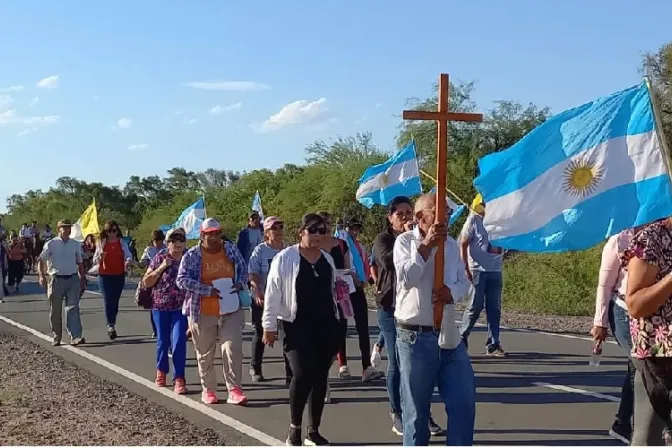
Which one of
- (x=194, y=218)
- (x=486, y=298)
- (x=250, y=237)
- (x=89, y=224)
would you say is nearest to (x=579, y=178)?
(x=486, y=298)

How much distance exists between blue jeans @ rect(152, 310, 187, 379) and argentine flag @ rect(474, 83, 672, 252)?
4.76 metres

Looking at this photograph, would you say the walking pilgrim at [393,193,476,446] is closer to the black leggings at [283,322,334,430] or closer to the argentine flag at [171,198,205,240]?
the black leggings at [283,322,334,430]

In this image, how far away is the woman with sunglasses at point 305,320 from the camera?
7.00 meters

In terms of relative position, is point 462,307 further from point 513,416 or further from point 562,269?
point 513,416

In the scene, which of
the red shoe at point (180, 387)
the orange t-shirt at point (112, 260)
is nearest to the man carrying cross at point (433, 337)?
the red shoe at point (180, 387)

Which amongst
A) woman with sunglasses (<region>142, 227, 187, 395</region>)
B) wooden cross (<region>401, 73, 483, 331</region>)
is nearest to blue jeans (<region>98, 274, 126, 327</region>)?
woman with sunglasses (<region>142, 227, 187, 395</region>)

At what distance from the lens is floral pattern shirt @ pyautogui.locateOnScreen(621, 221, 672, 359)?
4582mm

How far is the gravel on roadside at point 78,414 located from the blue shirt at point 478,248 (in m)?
4.41

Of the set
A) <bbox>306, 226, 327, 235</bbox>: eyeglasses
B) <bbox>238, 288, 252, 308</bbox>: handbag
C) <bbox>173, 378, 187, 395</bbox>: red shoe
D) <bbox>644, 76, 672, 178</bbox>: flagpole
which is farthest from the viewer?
<bbox>173, 378, 187, 395</bbox>: red shoe

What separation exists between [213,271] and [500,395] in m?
3.00

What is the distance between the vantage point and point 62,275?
13.3 meters

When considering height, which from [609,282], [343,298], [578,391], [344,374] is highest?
[609,282]

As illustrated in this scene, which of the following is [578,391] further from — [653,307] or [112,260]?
[112,260]

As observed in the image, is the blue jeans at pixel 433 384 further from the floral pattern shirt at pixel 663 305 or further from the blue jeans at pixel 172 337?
the blue jeans at pixel 172 337
